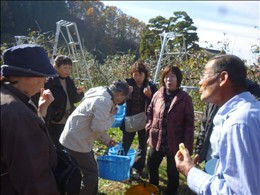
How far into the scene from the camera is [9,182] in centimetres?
164

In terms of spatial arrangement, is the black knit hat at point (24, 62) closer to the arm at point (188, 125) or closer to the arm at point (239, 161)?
the arm at point (239, 161)

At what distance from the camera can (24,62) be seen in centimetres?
175

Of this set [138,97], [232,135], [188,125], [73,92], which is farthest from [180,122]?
[232,135]

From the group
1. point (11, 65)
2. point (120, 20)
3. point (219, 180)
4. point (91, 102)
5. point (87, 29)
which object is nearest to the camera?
point (219, 180)

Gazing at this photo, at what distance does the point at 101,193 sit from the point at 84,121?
4.78ft

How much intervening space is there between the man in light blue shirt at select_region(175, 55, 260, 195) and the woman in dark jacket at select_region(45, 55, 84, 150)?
2661 millimetres

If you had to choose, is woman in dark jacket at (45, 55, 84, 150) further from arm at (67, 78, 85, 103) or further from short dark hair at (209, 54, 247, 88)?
short dark hair at (209, 54, 247, 88)

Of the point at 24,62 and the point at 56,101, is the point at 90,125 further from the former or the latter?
the point at 24,62

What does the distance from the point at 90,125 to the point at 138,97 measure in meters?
1.52

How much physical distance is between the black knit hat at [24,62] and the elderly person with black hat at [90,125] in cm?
142

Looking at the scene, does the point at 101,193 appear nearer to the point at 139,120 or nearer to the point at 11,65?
the point at 139,120

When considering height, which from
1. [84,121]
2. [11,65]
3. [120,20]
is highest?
[120,20]

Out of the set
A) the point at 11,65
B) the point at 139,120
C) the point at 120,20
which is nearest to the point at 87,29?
the point at 120,20

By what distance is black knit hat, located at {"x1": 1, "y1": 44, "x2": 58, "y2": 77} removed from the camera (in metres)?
1.73
